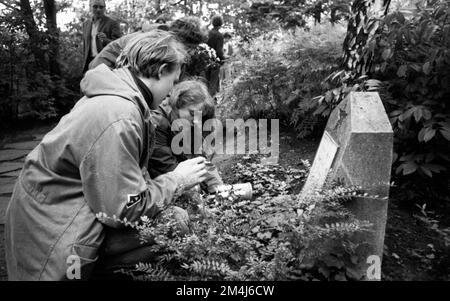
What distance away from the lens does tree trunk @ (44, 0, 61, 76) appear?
805cm

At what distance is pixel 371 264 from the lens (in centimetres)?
220

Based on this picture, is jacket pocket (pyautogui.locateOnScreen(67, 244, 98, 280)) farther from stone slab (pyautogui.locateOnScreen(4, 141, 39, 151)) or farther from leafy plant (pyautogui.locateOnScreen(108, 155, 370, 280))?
stone slab (pyautogui.locateOnScreen(4, 141, 39, 151))

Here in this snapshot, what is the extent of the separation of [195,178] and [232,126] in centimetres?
383

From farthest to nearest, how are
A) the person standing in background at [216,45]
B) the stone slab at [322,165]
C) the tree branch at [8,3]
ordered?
1. the person standing in background at [216,45]
2. the tree branch at [8,3]
3. the stone slab at [322,165]

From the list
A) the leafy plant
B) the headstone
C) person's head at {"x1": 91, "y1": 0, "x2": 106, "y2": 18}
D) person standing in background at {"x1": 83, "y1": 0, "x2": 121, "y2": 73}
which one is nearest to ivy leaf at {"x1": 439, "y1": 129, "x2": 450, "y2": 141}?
the headstone

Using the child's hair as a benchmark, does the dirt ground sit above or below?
below

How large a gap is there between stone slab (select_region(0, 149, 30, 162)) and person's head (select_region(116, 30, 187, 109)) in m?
4.15

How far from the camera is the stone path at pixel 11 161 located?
4.16 metres

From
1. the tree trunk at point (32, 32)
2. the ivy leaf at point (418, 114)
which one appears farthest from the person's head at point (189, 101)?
the tree trunk at point (32, 32)

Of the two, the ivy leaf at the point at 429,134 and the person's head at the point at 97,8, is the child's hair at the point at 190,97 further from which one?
the person's head at the point at 97,8

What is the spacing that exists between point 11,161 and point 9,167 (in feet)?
1.07

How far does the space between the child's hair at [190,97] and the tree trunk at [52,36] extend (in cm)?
608

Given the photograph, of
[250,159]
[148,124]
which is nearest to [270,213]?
[148,124]

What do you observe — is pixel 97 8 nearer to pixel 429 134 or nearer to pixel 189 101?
pixel 189 101
